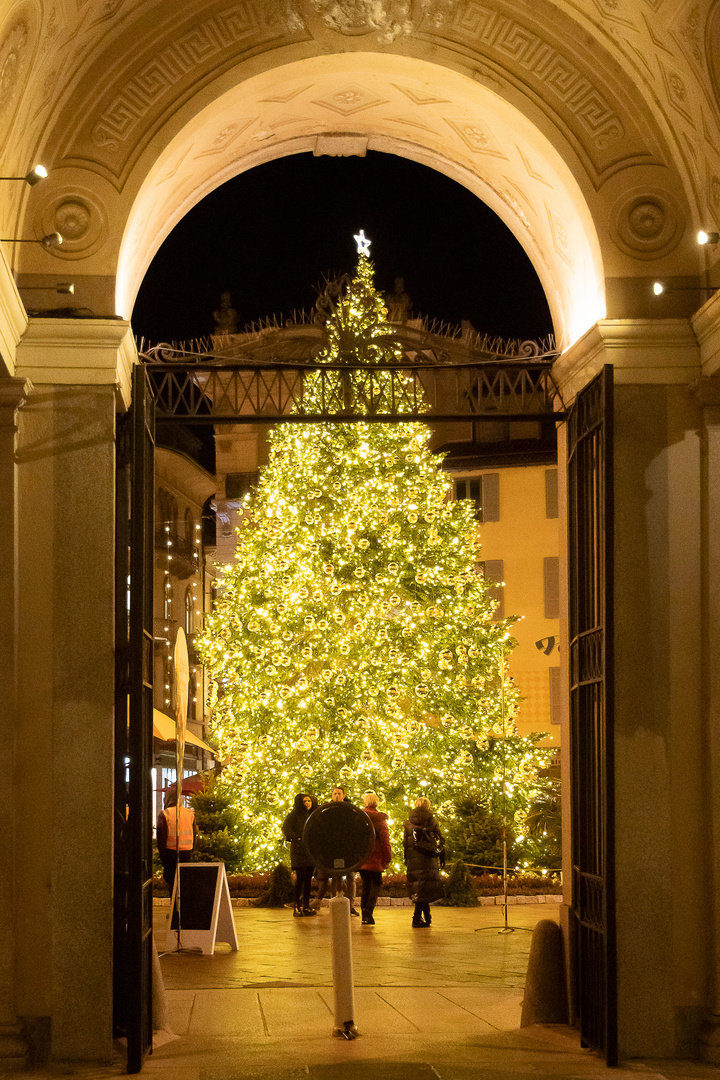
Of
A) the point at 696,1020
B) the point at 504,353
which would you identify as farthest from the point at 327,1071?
the point at 504,353

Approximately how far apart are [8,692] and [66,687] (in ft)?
1.15

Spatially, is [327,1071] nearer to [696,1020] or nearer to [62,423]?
[696,1020]

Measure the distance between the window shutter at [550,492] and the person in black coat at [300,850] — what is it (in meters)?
22.1

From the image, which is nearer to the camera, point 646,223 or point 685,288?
point 685,288

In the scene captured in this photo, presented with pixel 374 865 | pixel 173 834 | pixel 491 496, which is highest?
pixel 491 496

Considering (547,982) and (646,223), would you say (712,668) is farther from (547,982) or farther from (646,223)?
(646,223)

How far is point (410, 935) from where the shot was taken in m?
16.7

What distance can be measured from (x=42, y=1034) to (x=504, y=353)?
565 centimetres

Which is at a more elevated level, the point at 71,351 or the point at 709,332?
the point at 709,332

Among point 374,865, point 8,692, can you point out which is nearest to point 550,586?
point 374,865

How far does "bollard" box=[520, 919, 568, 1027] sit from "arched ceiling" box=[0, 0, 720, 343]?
433 centimetres

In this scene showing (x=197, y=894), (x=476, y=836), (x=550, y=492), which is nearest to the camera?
(x=197, y=894)

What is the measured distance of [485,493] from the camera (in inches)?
1601

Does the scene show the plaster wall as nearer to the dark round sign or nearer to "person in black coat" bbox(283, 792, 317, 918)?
the dark round sign
